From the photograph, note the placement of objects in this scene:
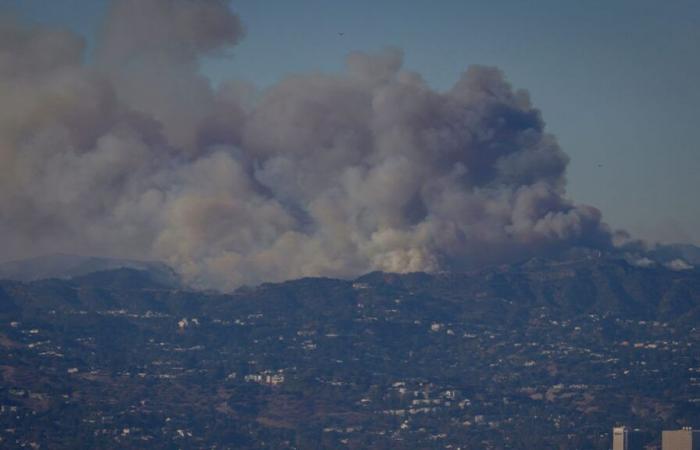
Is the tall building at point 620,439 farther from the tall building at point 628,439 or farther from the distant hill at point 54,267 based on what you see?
A: the distant hill at point 54,267

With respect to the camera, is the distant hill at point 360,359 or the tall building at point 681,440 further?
the distant hill at point 360,359

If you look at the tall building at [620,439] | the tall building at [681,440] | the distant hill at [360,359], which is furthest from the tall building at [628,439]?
the tall building at [681,440]

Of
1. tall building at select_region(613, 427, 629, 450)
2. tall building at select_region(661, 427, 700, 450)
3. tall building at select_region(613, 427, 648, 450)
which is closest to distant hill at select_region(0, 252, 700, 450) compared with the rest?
tall building at select_region(613, 427, 648, 450)

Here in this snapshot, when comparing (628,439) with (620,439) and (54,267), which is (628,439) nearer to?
(620,439)

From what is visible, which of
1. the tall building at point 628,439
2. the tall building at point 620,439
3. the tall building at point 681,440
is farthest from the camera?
the tall building at point 628,439

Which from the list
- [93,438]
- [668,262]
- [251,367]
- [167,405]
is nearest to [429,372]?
[251,367]

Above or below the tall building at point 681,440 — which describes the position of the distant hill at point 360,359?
above

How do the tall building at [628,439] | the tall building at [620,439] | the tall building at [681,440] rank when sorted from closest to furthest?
1. the tall building at [681,440]
2. the tall building at [620,439]
3. the tall building at [628,439]
